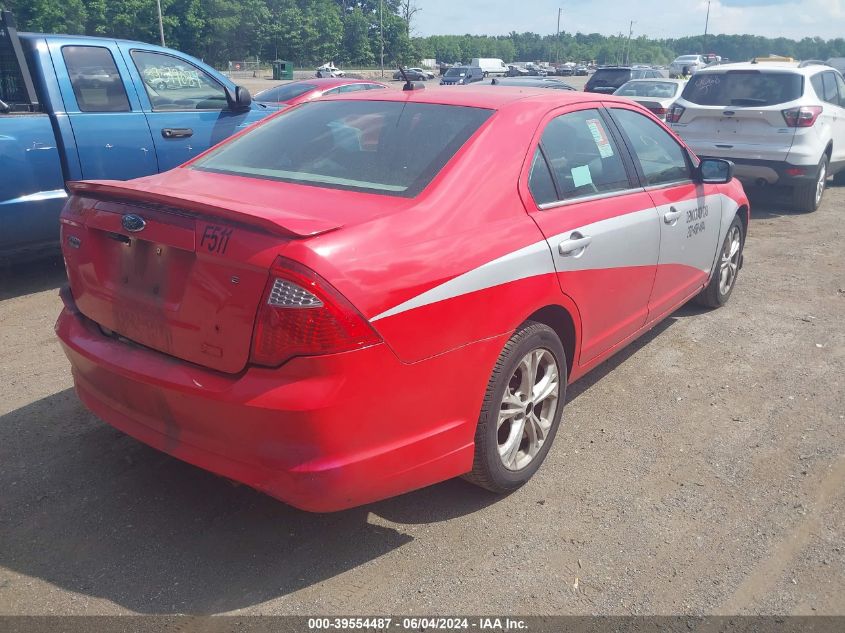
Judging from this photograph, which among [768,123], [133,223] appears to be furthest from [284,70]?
[133,223]

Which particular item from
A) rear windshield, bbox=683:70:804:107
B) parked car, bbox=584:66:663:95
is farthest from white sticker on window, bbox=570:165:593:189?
parked car, bbox=584:66:663:95

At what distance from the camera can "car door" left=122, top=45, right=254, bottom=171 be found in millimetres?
6355

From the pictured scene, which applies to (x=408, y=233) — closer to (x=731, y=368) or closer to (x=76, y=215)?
(x=76, y=215)

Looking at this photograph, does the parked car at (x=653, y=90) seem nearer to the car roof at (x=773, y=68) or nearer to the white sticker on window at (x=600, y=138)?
the car roof at (x=773, y=68)

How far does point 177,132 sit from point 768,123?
22.4ft

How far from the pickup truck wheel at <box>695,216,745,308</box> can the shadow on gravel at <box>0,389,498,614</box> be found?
10.3 ft

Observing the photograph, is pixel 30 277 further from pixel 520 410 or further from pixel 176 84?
pixel 520 410

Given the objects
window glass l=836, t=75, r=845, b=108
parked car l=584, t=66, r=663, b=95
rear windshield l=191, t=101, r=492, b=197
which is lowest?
parked car l=584, t=66, r=663, b=95

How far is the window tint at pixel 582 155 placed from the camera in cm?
345

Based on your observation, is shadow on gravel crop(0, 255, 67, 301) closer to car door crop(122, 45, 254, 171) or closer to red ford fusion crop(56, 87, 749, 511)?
car door crop(122, 45, 254, 171)

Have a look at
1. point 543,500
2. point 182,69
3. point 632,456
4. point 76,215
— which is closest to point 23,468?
point 76,215

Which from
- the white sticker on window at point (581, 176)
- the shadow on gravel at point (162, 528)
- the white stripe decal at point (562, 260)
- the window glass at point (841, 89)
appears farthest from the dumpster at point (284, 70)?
the shadow on gravel at point (162, 528)

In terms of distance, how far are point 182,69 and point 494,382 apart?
17.1 feet

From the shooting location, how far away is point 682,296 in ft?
15.7
